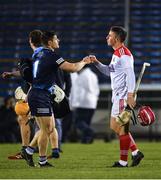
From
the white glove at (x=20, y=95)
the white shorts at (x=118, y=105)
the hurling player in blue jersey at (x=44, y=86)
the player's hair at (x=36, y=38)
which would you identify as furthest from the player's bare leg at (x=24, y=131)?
the white shorts at (x=118, y=105)

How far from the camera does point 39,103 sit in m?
10.5

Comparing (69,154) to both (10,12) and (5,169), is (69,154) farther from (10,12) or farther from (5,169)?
(10,12)

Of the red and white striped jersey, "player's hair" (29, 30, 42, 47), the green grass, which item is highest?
"player's hair" (29, 30, 42, 47)

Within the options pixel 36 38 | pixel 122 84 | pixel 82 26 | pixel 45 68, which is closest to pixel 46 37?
pixel 36 38

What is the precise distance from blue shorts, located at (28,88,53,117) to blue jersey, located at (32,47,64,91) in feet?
0.28

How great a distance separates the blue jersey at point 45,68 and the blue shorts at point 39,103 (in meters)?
0.09

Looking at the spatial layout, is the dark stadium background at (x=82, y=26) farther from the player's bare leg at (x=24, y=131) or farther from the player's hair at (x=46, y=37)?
the player's hair at (x=46, y=37)

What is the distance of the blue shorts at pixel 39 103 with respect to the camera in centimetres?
1053

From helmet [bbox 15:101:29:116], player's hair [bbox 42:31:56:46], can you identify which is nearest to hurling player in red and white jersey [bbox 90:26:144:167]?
player's hair [bbox 42:31:56:46]

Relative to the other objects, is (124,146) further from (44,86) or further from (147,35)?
(147,35)

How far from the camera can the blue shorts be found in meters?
10.5

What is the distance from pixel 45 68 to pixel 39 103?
1.43 feet

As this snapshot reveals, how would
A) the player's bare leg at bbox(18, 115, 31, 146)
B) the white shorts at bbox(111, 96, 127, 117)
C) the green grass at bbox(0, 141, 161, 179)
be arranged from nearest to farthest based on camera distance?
the green grass at bbox(0, 141, 161, 179), the white shorts at bbox(111, 96, 127, 117), the player's bare leg at bbox(18, 115, 31, 146)

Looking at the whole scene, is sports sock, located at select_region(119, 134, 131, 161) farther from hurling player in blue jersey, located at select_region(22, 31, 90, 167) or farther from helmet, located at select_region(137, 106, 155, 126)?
hurling player in blue jersey, located at select_region(22, 31, 90, 167)
